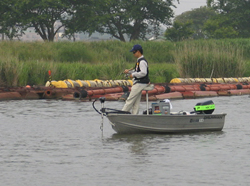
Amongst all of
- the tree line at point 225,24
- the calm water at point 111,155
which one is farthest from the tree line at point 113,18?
the calm water at point 111,155

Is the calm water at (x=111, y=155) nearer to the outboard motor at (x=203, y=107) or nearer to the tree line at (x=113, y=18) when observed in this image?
the outboard motor at (x=203, y=107)

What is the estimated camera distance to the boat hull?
15.4m

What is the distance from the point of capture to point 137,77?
1568 cm

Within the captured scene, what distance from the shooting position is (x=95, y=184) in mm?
10188

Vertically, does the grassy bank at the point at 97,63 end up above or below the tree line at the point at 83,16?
below

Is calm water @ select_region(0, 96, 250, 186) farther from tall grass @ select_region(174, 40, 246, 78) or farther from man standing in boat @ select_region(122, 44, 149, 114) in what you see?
tall grass @ select_region(174, 40, 246, 78)

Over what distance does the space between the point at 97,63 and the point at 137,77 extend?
24042mm

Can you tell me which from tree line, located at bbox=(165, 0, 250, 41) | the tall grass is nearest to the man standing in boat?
the tall grass

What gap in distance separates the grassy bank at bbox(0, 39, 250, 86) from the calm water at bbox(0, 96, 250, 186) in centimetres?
1118

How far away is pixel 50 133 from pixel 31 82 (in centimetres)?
1476

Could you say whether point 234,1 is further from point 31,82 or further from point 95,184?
point 95,184

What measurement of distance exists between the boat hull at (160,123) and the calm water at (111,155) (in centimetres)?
19

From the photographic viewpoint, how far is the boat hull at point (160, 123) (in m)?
15.4

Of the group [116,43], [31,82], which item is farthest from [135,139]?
[116,43]
